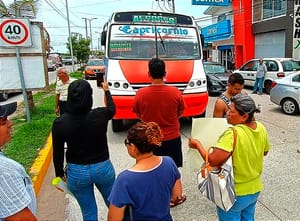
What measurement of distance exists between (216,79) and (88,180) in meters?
10.9

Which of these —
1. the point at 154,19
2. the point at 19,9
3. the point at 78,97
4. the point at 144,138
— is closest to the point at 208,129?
the point at 144,138

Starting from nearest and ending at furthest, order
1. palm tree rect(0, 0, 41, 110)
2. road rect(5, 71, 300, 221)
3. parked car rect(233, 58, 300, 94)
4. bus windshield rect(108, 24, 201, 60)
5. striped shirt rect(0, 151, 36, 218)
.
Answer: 1. striped shirt rect(0, 151, 36, 218)
2. road rect(5, 71, 300, 221)
3. bus windshield rect(108, 24, 201, 60)
4. palm tree rect(0, 0, 41, 110)
5. parked car rect(233, 58, 300, 94)

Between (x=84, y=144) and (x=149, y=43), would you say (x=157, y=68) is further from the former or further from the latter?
(x=149, y=43)

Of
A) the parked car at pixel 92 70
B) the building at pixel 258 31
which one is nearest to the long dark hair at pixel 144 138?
the building at pixel 258 31

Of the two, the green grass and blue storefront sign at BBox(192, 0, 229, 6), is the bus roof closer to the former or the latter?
the green grass

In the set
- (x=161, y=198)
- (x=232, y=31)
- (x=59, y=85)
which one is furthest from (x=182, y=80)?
(x=232, y=31)

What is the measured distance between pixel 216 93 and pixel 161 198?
36.7 feet

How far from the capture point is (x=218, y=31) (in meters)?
26.0

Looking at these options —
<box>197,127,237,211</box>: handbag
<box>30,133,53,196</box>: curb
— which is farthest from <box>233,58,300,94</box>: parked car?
<box>197,127,237,211</box>: handbag

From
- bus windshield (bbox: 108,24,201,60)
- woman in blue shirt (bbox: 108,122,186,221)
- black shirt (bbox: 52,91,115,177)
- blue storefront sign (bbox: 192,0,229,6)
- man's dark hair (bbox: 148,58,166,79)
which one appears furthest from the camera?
blue storefront sign (bbox: 192,0,229,6)

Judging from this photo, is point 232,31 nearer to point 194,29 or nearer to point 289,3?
point 289,3

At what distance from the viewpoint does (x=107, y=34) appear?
668 centimetres

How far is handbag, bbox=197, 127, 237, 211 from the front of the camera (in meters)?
2.11

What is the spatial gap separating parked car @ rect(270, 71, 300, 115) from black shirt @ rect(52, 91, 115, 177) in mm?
7290
